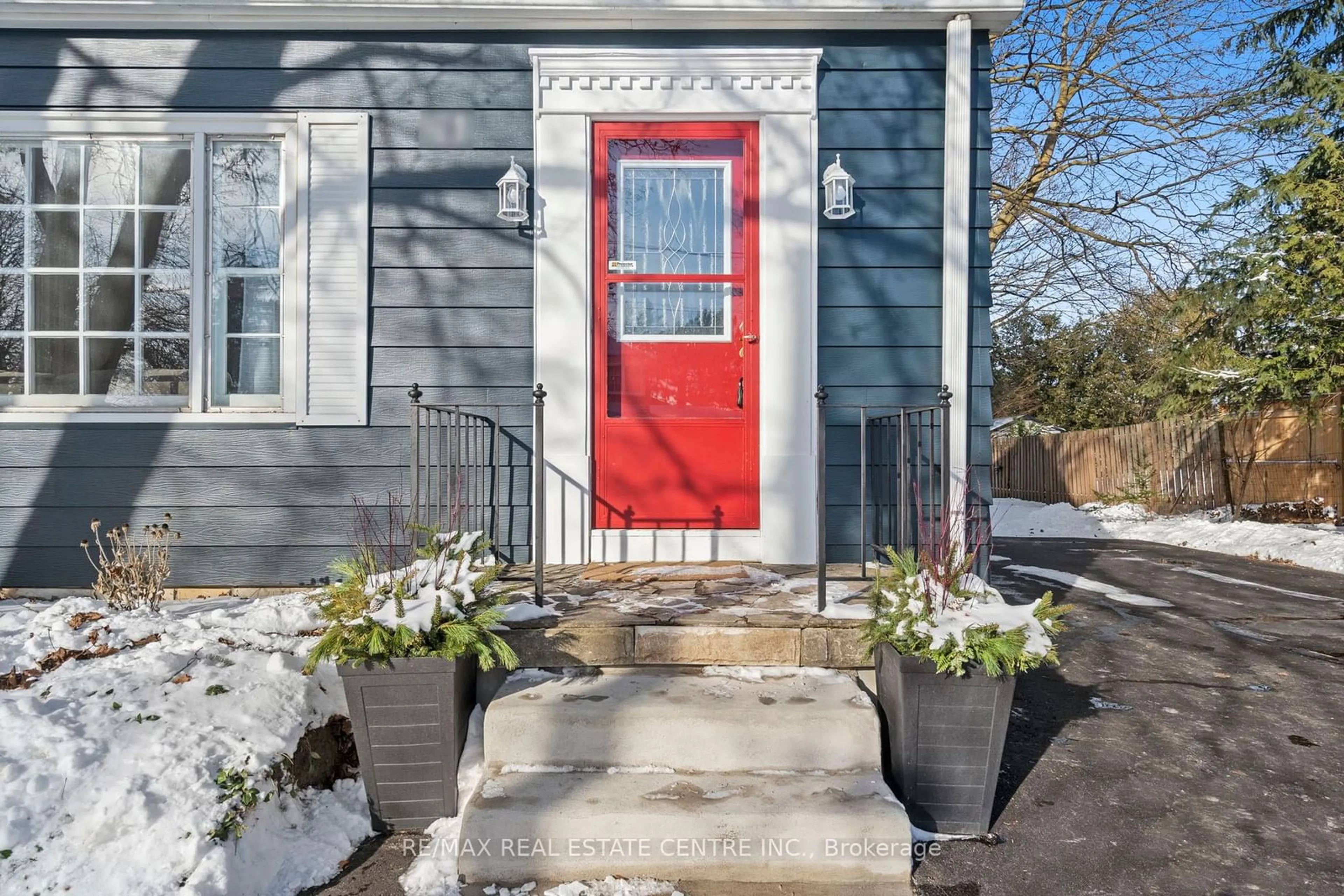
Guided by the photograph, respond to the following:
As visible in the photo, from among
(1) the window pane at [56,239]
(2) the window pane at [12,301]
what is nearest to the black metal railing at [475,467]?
(1) the window pane at [56,239]

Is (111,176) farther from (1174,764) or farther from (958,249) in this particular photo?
(1174,764)

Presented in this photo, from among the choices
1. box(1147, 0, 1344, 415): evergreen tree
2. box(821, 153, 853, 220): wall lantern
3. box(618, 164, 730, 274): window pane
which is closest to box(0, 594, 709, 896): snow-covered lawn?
box(618, 164, 730, 274): window pane

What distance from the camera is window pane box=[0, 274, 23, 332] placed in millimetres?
3480

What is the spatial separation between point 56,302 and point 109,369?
410mm

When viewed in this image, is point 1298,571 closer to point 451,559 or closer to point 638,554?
point 638,554

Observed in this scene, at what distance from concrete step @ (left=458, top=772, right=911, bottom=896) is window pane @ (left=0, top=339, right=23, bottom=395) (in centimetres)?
330

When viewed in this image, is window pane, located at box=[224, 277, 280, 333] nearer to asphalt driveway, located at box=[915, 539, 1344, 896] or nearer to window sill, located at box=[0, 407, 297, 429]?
window sill, located at box=[0, 407, 297, 429]

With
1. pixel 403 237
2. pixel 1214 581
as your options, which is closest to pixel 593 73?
pixel 403 237

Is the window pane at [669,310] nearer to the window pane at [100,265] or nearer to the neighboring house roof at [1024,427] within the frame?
the window pane at [100,265]

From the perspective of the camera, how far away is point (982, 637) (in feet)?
6.53

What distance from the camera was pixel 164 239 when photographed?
3.52 m

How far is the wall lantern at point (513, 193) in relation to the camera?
334 centimetres

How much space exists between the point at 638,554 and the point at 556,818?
166cm

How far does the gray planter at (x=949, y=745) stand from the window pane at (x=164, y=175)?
3.86 meters
